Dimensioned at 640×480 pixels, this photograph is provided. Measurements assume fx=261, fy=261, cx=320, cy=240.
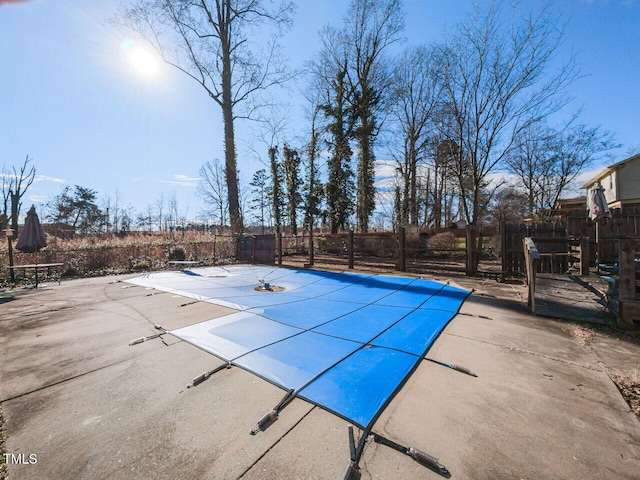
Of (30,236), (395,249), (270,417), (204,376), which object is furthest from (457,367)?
(30,236)

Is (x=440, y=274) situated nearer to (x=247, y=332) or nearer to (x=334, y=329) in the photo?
(x=334, y=329)

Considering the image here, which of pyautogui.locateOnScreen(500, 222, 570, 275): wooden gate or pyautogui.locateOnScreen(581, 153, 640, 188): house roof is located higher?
pyautogui.locateOnScreen(581, 153, 640, 188): house roof

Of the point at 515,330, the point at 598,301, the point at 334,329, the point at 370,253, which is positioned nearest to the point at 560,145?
the point at 370,253

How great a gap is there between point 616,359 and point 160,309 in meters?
6.14

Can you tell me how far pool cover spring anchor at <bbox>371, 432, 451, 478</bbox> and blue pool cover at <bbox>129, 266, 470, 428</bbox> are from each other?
5.2 inches

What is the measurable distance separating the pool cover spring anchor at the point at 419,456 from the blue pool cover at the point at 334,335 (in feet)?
0.43

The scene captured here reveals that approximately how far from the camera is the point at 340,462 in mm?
1482

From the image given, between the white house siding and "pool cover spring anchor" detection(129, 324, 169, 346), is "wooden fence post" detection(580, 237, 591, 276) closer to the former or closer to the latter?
"pool cover spring anchor" detection(129, 324, 169, 346)

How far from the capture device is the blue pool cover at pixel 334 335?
7.09ft

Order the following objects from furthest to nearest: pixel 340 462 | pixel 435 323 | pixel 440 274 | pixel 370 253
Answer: pixel 370 253
pixel 440 274
pixel 435 323
pixel 340 462

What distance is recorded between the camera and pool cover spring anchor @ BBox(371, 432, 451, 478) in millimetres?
1414

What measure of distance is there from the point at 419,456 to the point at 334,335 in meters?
1.84

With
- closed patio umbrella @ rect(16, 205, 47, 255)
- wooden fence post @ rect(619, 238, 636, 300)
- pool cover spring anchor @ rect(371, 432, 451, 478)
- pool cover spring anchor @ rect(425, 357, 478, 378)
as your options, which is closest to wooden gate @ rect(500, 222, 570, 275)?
wooden fence post @ rect(619, 238, 636, 300)

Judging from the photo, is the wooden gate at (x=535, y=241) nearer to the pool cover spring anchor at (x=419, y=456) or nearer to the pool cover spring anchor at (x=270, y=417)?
the pool cover spring anchor at (x=419, y=456)
